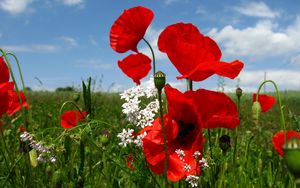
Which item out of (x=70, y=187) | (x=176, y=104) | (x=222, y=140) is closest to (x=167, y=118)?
(x=176, y=104)

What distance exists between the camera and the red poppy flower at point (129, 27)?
5.38 ft

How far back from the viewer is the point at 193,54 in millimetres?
1441

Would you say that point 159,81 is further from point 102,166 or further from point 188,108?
point 102,166

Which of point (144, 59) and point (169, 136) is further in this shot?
point (144, 59)

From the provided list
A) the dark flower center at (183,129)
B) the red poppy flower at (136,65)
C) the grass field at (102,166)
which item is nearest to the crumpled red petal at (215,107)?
the dark flower center at (183,129)

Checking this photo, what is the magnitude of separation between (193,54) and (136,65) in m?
0.34

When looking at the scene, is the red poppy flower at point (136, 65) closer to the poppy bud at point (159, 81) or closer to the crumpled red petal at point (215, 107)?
the crumpled red petal at point (215, 107)

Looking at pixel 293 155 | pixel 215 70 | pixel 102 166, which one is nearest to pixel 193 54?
→ pixel 215 70

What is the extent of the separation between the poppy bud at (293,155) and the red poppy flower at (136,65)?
0.97m

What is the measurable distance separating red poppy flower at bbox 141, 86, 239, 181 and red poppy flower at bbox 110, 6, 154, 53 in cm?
32

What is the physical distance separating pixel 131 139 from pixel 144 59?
0.30 meters

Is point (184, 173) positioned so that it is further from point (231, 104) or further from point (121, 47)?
point (121, 47)

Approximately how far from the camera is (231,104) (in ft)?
4.75

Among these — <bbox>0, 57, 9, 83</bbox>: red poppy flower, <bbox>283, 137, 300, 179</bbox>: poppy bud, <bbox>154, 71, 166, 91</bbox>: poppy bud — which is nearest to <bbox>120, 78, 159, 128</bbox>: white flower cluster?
<bbox>154, 71, 166, 91</bbox>: poppy bud
